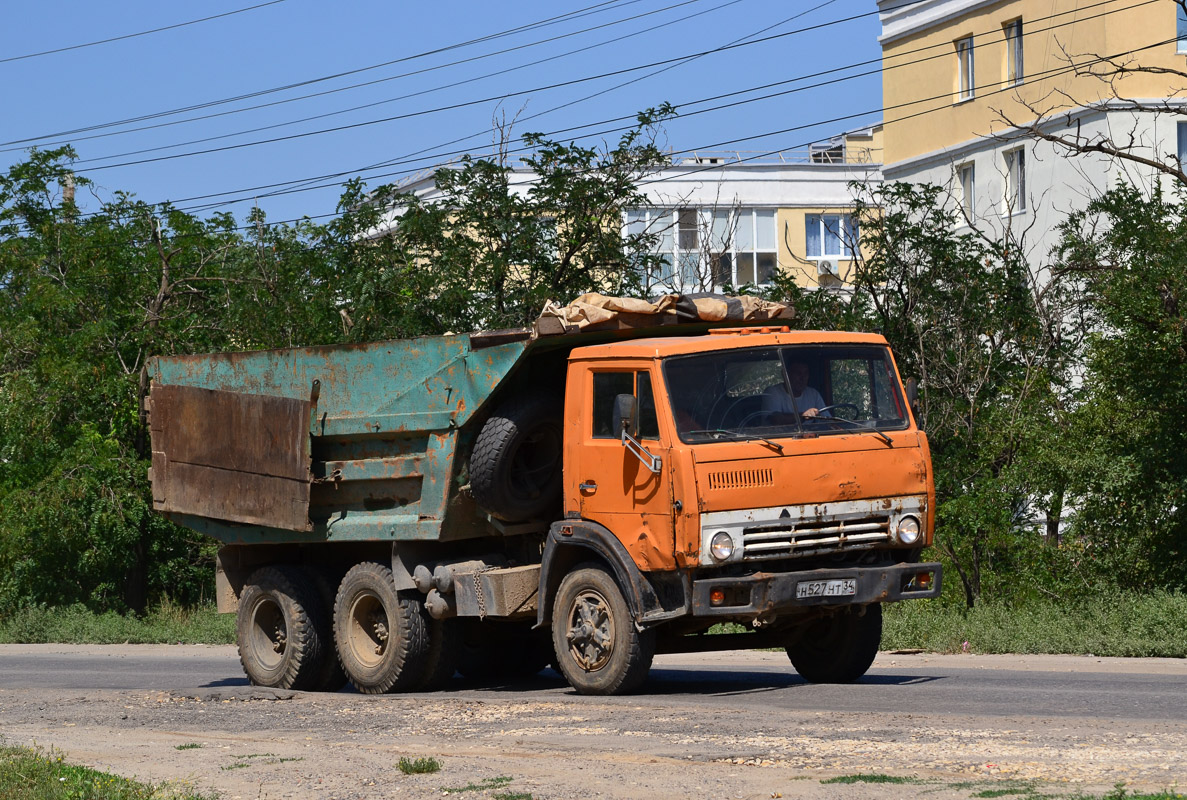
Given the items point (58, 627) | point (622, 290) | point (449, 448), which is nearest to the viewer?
point (449, 448)

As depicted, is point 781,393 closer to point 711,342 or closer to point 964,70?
point 711,342

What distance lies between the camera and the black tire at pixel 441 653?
42.1 feet

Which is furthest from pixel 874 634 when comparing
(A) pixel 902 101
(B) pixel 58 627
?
(A) pixel 902 101

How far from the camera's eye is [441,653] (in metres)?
12.9

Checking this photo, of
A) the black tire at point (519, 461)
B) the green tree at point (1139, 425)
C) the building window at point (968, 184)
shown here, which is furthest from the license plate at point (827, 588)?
the building window at point (968, 184)

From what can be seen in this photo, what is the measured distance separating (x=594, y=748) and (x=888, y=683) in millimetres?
3663

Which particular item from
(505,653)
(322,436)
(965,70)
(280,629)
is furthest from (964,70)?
(322,436)

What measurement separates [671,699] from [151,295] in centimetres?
1914

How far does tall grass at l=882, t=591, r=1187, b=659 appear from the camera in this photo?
14.0 meters

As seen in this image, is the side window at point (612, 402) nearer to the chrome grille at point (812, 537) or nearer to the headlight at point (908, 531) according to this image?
the chrome grille at point (812, 537)

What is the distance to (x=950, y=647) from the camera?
49.8 feet

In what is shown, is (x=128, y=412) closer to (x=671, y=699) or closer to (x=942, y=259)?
(x=942, y=259)

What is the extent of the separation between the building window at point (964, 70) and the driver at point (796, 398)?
30778mm

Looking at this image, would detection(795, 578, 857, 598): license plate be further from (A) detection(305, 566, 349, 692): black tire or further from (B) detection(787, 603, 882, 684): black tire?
(A) detection(305, 566, 349, 692): black tire
